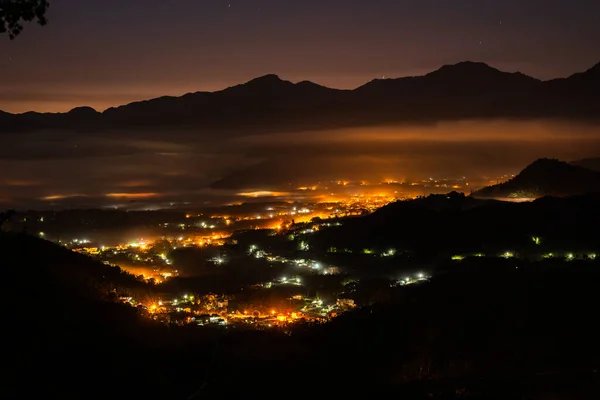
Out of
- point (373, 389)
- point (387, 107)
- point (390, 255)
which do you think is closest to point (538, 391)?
point (373, 389)

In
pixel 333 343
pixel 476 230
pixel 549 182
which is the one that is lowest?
pixel 333 343

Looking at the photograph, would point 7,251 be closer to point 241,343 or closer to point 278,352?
point 241,343

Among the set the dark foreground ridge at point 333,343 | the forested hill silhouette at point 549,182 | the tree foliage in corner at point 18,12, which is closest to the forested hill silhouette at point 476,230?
the dark foreground ridge at point 333,343

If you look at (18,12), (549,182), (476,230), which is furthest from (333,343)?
(549,182)

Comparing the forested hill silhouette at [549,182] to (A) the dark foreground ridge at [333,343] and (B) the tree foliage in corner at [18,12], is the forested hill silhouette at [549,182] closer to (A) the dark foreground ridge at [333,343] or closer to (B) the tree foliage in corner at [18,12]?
(A) the dark foreground ridge at [333,343]

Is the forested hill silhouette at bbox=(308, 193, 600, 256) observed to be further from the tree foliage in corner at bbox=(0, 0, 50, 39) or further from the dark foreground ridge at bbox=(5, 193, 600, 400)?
the tree foliage in corner at bbox=(0, 0, 50, 39)

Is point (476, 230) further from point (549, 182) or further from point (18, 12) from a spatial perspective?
point (18, 12)

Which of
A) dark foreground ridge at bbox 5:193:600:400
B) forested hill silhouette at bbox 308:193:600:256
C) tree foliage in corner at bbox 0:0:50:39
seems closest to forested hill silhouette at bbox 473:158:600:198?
forested hill silhouette at bbox 308:193:600:256

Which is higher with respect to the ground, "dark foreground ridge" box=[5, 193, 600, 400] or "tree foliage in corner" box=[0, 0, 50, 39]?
"tree foliage in corner" box=[0, 0, 50, 39]
